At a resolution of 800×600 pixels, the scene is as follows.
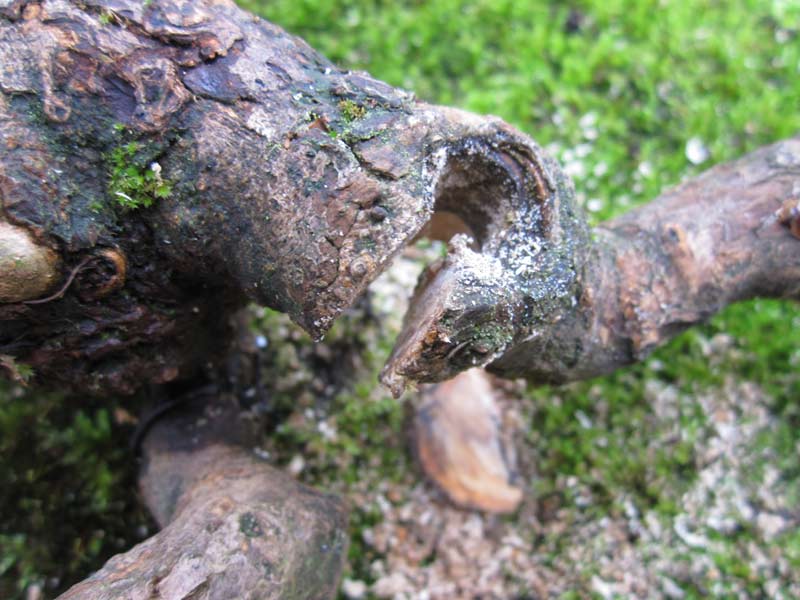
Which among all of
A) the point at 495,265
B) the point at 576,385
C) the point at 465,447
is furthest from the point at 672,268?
the point at 465,447

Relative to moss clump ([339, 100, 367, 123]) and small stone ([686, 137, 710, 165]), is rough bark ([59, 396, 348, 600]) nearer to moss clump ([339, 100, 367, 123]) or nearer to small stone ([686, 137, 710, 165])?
moss clump ([339, 100, 367, 123])

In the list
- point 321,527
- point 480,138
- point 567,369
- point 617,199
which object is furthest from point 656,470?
→ point 480,138

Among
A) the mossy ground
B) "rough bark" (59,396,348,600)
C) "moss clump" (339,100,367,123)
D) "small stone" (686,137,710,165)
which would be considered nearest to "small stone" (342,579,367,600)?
the mossy ground

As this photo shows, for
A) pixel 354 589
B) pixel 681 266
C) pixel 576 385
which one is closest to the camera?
pixel 681 266

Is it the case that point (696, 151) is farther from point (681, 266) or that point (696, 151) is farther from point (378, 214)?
point (378, 214)

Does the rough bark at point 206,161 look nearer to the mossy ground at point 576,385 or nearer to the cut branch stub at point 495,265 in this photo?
the cut branch stub at point 495,265
